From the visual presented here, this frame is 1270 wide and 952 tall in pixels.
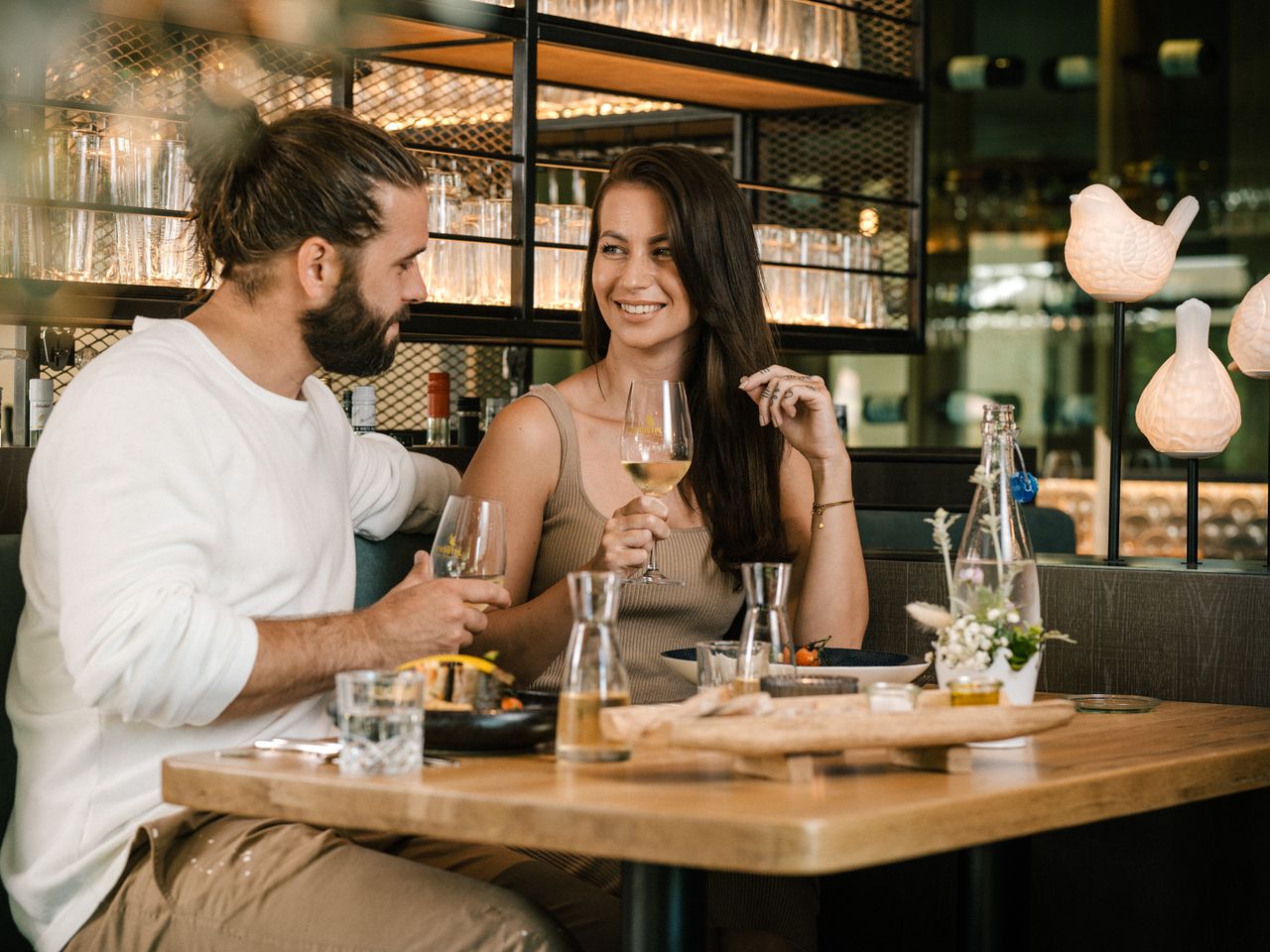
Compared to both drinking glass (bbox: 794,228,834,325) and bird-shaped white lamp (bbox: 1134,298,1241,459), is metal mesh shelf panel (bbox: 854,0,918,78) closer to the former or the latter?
drinking glass (bbox: 794,228,834,325)

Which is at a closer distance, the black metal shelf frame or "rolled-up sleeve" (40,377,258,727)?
"rolled-up sleeve" (40,377,258,727)

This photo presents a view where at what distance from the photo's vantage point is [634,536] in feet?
6.23

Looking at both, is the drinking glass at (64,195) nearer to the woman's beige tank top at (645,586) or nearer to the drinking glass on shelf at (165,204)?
the drinking glass on shelf at (165,204)

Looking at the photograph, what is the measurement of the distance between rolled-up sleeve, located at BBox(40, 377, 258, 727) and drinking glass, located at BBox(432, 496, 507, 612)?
21cm

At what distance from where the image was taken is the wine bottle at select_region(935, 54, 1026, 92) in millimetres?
6828

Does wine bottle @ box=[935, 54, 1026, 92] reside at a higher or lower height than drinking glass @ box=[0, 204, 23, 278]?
higher

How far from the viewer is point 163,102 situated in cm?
320

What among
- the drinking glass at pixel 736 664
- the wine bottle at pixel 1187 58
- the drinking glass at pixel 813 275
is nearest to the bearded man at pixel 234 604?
the drinking glass at pixel 736 664

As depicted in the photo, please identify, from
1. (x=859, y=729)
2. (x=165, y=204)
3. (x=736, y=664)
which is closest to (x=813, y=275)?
(x=165, y=204)

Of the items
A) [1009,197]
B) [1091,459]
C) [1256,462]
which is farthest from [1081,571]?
[1009,197]

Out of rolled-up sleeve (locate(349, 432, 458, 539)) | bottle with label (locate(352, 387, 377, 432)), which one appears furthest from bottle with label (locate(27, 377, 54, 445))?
rolled-up sleeve (locate(349, 432, 458, 539))

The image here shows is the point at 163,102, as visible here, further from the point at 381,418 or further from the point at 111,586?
the point at 111,586

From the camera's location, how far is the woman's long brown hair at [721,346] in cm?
245

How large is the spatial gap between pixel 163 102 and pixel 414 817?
2267 millimetres
